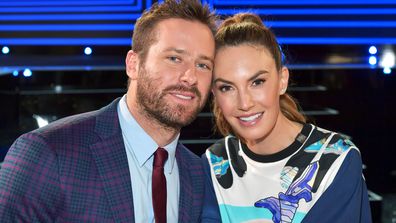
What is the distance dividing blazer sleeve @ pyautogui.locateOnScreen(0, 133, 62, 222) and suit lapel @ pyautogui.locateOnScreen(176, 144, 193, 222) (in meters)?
0.47

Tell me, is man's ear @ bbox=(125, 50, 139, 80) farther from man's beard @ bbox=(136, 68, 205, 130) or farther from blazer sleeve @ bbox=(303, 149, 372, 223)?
blazer sleeve @ bbox=(303, 149, 372, 223)

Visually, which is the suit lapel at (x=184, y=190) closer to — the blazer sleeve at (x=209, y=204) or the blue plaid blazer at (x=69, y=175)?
the blazer sleeve at (x=209, y=204)

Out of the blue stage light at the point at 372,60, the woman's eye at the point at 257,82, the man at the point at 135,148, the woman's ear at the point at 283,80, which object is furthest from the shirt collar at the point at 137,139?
the blue stage light at the point at 372,60

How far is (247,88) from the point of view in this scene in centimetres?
213

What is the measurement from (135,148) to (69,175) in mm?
280

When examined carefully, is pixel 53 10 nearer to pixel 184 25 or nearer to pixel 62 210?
pixel 184 25

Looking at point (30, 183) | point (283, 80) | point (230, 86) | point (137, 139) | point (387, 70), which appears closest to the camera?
point (30, 183)

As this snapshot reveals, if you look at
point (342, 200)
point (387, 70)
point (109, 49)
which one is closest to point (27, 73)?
point (109, 49)

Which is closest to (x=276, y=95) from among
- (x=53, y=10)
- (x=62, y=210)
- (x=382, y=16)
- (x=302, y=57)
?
(x=62, y=210)

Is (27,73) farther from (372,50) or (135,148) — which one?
(372,50)

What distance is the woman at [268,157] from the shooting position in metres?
2.06

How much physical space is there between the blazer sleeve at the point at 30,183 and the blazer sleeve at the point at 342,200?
901mm

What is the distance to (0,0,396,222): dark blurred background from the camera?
3.22 meters

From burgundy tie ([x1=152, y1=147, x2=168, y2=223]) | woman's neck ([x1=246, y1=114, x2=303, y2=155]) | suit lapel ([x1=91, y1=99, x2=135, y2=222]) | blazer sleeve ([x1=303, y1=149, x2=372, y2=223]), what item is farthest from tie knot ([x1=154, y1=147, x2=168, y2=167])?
blazer sleeve ([x1=303, y1=149, x2=372, y2=223])
